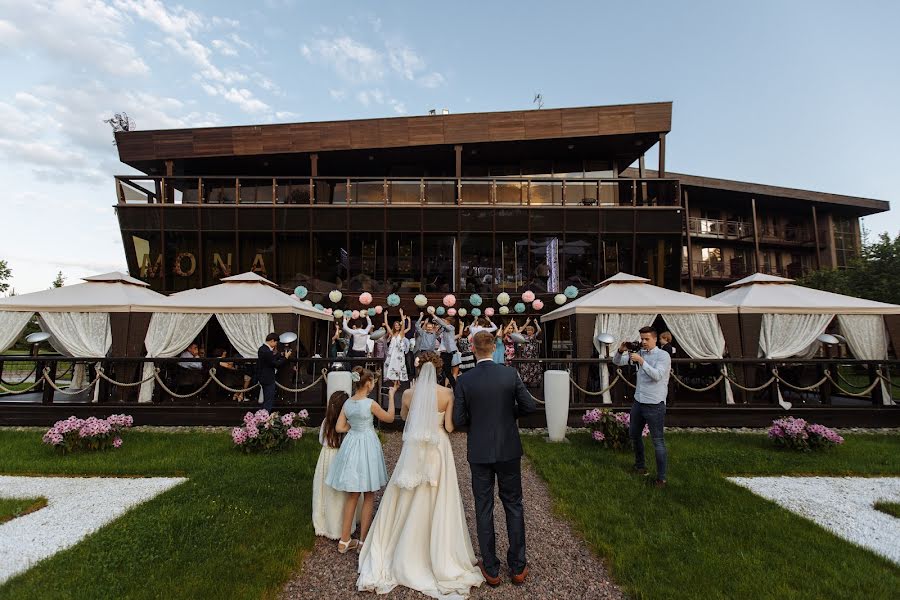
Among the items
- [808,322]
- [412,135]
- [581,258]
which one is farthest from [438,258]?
[808,322]

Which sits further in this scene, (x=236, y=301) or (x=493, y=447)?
(x=236, y=301)

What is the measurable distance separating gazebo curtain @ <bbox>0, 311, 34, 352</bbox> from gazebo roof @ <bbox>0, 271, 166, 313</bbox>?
0.16m

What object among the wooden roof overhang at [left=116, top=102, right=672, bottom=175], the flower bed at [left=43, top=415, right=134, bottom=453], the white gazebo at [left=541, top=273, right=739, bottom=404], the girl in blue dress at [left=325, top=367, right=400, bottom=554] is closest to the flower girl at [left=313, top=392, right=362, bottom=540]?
the girl in blue dress at [left=325, top=367, right=400, bottom=554]

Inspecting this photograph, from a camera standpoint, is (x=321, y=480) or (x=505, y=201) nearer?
(x=321, y=480)

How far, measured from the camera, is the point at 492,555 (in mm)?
3818

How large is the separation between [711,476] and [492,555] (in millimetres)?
4293

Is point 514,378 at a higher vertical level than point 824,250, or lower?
lower

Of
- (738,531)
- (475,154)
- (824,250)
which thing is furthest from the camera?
(824,250)

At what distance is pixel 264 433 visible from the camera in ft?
25.3

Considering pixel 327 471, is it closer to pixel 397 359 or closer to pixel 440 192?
pixel 397 359

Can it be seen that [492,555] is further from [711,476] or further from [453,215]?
[453,215]

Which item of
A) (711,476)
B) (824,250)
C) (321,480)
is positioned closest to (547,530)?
(321,480)

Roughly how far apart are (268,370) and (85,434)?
10.2ft

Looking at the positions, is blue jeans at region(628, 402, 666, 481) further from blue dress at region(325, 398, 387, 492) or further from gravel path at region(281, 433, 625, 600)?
blue dress at region(325, 398, 387, 492)
